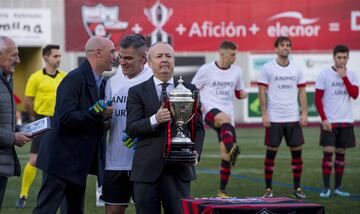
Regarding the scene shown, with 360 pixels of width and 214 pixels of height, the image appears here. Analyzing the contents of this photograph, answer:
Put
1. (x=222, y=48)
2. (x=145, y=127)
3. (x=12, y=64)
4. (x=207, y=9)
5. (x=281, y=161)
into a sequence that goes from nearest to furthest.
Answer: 1. (x=145, y=127)
2. (x=12, y=64)
3. (x=222, y=48)
4. (x=281, y=161)
5. (x=207, y=9)

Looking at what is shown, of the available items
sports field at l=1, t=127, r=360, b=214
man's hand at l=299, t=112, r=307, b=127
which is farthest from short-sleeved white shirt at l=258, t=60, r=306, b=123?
sports field at l=1, t=127, r=360, b=214

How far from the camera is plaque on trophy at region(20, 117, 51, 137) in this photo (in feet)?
25.7

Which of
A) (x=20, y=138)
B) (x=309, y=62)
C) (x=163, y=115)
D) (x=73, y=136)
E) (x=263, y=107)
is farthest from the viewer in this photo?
(x=309, y=62)

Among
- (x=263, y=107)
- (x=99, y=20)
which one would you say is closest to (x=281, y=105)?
(x=263, y=107)

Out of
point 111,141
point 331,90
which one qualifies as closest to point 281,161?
point 331,90

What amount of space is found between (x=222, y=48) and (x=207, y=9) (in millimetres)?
21605

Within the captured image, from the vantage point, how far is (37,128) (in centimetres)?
793

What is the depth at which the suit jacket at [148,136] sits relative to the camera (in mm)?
7344

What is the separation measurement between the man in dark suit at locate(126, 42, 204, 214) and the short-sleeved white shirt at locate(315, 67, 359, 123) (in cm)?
639

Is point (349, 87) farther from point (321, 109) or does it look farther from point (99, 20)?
point (99, 20)

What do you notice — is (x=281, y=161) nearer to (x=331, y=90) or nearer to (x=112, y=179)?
(x=331, y=90)

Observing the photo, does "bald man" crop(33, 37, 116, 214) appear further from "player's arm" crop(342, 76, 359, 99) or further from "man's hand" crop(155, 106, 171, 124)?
"player's arm" crop(342, 76, 359, 99)

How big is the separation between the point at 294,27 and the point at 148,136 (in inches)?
1114

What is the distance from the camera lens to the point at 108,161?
822 cm
